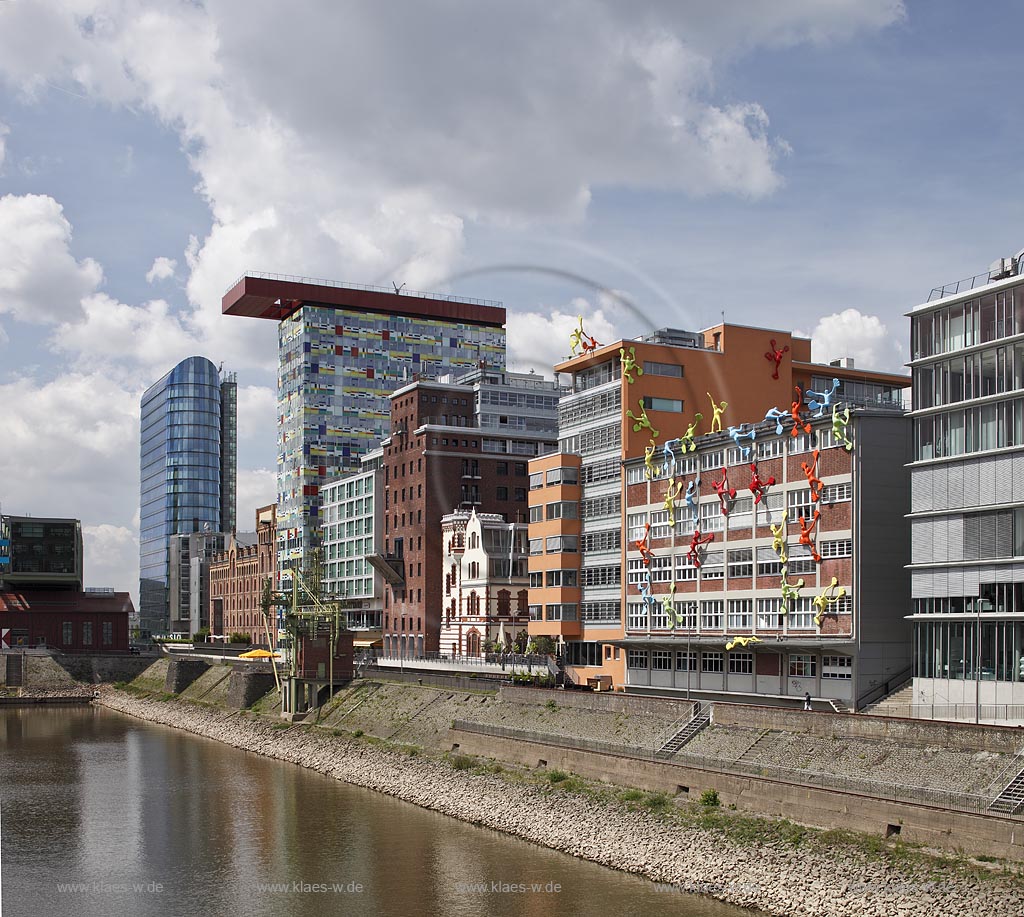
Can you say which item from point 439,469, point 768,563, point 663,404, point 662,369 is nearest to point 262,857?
point 768,563

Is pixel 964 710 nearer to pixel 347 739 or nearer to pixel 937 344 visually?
pixel 937 344

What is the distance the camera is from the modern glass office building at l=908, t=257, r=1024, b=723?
63500 millimetres

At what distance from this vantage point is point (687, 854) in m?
57.1

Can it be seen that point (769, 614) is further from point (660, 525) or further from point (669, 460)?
point (669, 460)

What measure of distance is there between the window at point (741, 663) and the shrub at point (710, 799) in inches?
917

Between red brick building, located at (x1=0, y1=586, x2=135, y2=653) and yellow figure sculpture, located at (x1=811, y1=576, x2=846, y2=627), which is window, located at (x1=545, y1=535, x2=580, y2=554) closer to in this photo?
yellow figure sculpture, located at (x1=811, y1=576, x2=846, y2=627)

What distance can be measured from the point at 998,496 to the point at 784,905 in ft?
83.1

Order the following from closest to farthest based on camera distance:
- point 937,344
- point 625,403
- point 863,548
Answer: point 937,344, point 863,548, point 625,403

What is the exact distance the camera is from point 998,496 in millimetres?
64250

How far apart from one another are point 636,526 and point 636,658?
1013 centimetres

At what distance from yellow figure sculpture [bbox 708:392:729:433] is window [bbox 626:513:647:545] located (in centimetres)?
864

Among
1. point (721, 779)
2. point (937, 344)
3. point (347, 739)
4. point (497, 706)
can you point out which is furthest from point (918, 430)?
point (347, 739)

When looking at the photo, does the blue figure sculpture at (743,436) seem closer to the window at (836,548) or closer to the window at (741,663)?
the window at (836,548)
